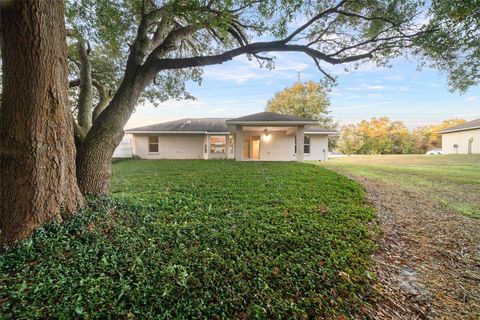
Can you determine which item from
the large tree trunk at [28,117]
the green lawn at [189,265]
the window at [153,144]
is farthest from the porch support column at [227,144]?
the large tree trunk at [28,117]

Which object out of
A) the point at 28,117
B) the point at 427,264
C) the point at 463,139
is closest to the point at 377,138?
the point at 463,139

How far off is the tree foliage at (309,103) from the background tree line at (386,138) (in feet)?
33.4

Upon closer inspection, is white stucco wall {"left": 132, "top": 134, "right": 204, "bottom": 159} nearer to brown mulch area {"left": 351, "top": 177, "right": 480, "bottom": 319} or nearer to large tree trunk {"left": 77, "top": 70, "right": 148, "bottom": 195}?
large tree trunk {"left": 77, "top": 70, "right": 148, "bottom": 195}

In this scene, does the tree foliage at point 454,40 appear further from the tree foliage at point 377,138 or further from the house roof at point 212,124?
the tree foliage at point 377,138

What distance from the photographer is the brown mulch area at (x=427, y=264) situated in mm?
1950

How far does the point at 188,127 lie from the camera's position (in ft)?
58.4

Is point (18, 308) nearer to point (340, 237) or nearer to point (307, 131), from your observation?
point (340, 237)

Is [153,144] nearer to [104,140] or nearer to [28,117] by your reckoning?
[104,140]

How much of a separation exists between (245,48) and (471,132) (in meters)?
27.0

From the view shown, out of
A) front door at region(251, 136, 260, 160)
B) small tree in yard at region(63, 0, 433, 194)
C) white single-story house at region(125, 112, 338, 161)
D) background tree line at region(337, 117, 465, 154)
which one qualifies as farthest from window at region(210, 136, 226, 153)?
background tree line at region(337, 117, 465, 154)

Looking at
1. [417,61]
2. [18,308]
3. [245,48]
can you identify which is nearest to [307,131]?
[417,61]

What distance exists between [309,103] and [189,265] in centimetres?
2577

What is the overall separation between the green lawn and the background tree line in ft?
111

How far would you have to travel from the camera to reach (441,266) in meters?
2.63
